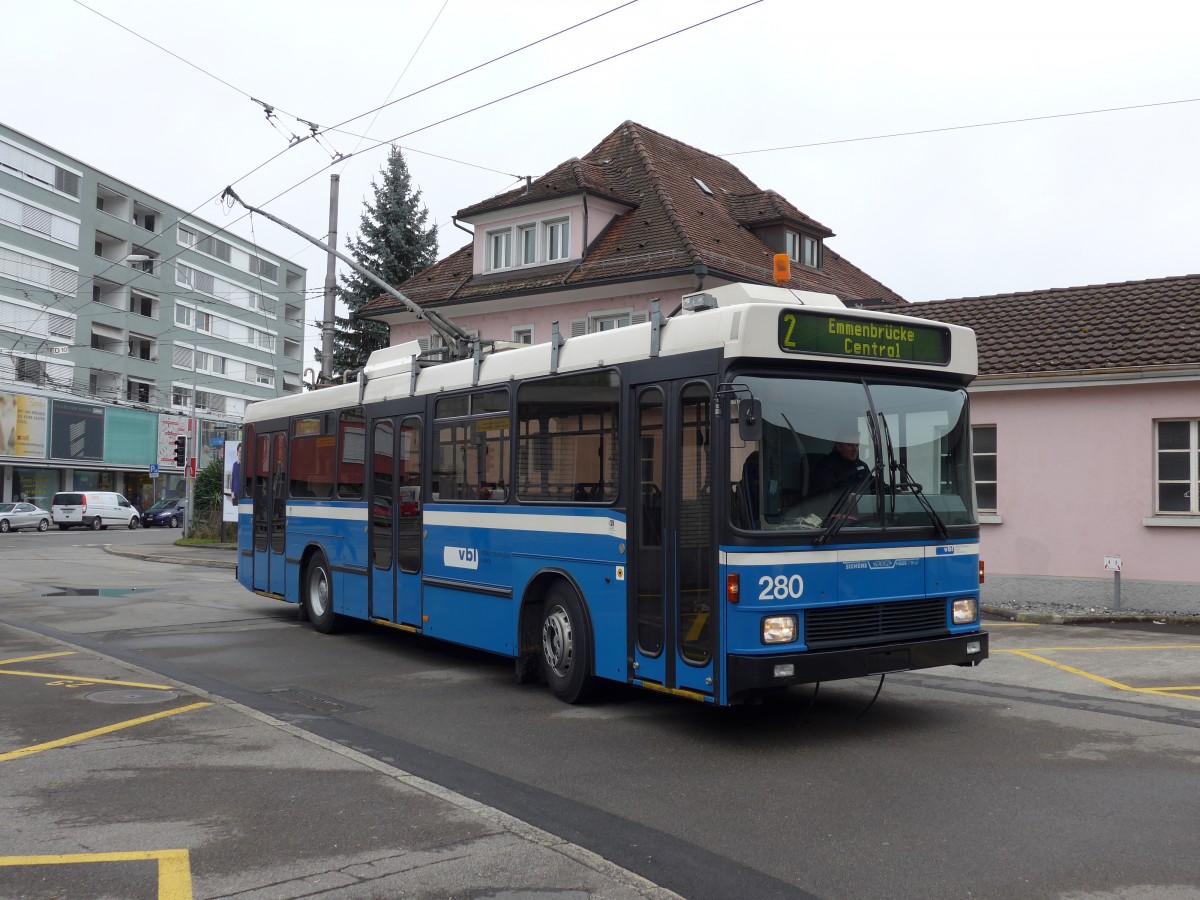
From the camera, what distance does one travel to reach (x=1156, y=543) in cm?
1623

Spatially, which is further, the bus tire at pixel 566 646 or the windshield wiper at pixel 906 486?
the bus tire at pixel 566 646

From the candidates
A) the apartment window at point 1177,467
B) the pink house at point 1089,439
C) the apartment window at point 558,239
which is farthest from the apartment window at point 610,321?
the apartment window at point 1177,467

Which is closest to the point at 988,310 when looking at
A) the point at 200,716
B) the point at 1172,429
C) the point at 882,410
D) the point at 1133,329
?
the point at 1133,329

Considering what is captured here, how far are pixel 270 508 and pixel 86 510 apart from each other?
42570mm

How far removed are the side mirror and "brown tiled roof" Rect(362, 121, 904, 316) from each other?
58.7ft

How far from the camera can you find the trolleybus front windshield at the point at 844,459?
7.60 m

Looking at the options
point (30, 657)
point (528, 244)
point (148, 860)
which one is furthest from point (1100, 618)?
point (528, 244)

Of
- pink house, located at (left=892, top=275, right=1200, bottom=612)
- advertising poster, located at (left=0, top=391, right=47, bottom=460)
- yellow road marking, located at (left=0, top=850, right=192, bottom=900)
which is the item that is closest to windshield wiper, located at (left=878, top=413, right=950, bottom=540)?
yellow road marking, located at (left=0, top=850, right=192, bottom=900)

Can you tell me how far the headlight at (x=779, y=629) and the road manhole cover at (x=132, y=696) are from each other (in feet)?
17.1

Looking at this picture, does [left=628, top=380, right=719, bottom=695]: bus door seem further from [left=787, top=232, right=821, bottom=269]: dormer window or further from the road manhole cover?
[left=787, top=232, right=821, bottom=269]: dormer window

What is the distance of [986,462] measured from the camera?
59.0ft

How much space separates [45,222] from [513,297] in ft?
136

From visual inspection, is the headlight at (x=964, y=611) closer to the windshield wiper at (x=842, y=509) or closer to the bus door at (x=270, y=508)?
the windshield wiper at (x=842, y=509)

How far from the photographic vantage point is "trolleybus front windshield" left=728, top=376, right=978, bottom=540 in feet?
24.9
